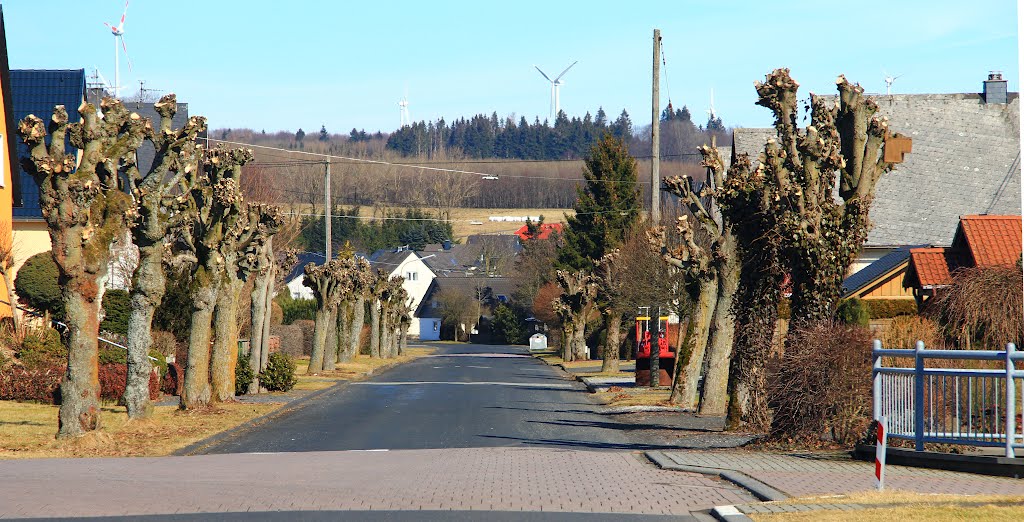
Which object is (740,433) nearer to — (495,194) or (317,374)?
(317,374)

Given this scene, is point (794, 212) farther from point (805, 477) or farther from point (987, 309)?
point (987, 309)

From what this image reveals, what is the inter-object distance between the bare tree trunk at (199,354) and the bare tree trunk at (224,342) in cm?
126

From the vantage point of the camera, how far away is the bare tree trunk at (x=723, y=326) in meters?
21.5

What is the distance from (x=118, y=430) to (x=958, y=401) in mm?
13058

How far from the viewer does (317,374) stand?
133 feet

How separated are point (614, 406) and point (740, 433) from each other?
7829 mm

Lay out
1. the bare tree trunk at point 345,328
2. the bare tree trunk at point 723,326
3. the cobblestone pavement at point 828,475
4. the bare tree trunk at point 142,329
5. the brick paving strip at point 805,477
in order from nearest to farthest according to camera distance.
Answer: the brick paving strip at point 805,477 → the cobblestone pavement at point 828,475 → the bare tree trunk at point 142,329 → the bare tree trunk at point 723,326 → the bare tree trunk at point 345,328

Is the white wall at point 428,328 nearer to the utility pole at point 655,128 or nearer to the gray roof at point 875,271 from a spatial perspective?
the gray roof at point 875,271

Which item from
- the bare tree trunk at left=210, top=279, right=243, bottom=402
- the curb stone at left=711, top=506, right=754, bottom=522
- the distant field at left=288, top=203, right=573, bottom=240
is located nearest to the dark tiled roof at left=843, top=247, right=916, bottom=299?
the bare tree trunk at left=210, top=279, right=243, bottom=402

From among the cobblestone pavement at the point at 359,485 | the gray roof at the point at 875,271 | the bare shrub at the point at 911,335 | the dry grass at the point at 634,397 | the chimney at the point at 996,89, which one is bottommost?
the dry grass at the point at 634,397

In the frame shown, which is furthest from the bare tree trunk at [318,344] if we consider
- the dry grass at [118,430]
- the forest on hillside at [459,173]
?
the forest on hillside at [459,173]

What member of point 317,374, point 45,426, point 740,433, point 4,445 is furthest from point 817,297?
point 317,374

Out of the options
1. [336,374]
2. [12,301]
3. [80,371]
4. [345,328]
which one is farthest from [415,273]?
[80,371]

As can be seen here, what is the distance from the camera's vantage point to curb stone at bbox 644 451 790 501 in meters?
10.6
